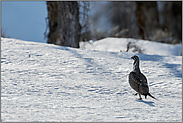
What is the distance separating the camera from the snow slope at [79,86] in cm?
263

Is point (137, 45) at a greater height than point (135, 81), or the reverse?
point (137, 45)

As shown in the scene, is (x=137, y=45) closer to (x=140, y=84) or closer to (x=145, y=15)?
(x=140, y=84)

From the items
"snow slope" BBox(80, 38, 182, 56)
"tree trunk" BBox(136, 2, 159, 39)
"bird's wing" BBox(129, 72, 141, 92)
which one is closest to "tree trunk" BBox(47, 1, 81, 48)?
"snow slope" BBox(80, 38, 182, 56)

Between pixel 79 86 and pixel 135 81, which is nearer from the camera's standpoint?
pixel 135 81

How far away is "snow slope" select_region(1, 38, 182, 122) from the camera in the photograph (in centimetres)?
263

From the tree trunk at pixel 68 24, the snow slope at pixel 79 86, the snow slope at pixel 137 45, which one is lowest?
the snow slope at pixel 79 86

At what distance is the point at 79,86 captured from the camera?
12.2ft

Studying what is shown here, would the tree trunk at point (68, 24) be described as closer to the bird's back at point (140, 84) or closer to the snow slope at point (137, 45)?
the snow slope at point (137, 45)

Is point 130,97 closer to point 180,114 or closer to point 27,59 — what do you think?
point 180,114

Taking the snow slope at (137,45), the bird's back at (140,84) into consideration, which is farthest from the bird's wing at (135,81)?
the snow slope at (137,45)

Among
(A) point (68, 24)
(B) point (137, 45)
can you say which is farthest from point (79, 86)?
(B) point (137, 45)

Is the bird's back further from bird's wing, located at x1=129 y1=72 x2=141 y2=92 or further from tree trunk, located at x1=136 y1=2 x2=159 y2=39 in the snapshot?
tree trunk, located at x1=136 y1=2 x2=159 y2=39

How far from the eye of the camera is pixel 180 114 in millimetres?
2867

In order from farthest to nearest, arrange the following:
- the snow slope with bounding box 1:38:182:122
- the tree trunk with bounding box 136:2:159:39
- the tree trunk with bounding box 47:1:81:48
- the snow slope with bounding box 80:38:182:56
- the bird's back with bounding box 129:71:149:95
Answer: the tree trunk with bounding box 136:2:159:39 < the snow slope with bounding box 80:38:182:56 < the tree trunk with bounding box 47:1:81:48 < the bird's back with bounding box 129:71:149:95 < the snow slope with bounding box 1:38:182:122
